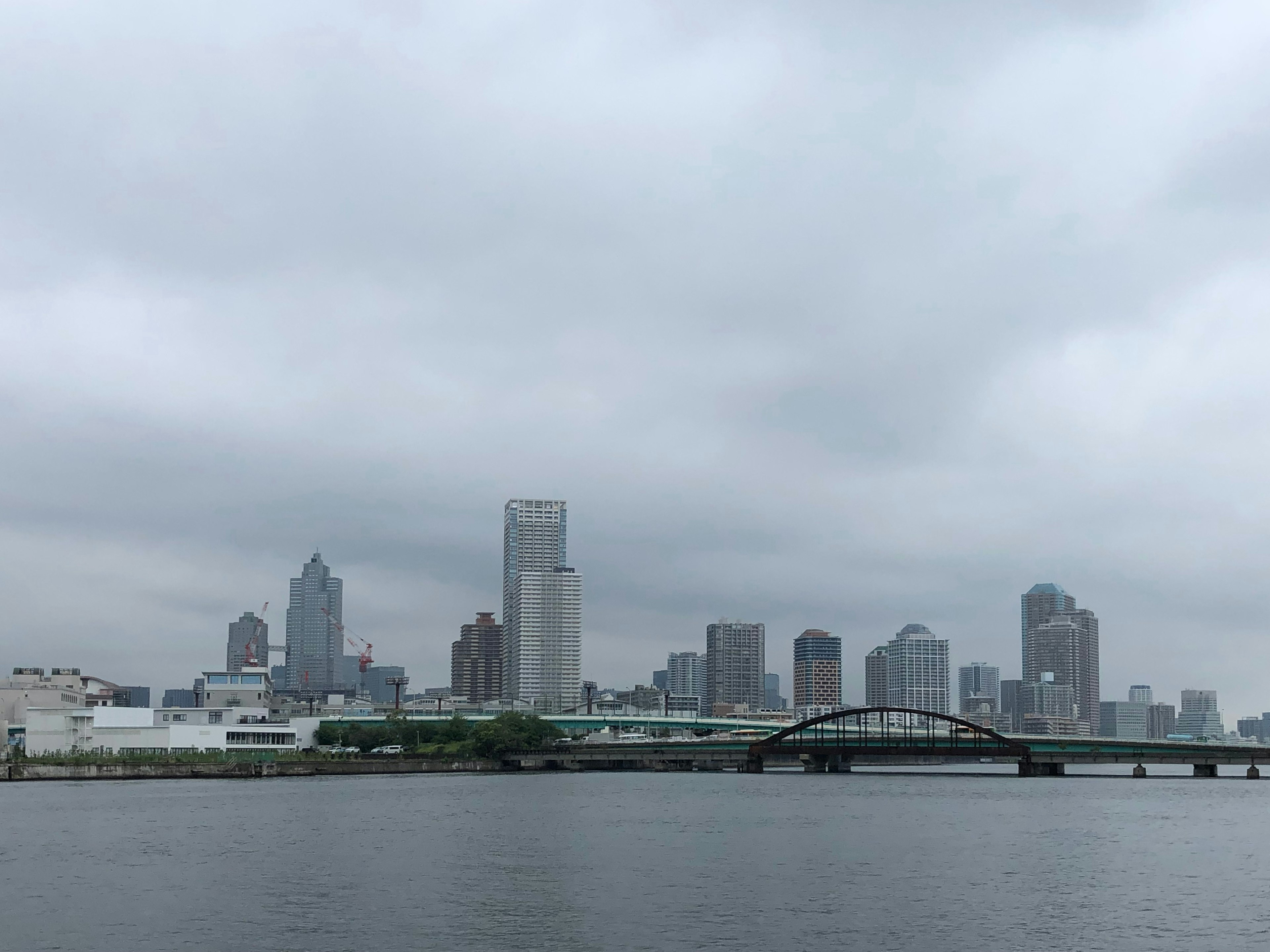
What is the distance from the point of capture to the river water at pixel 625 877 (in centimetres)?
5425

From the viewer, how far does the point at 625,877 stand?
72562 mm

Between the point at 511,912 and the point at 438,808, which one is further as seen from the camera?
the point at 438,808

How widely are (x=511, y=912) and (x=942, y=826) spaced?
5805cm

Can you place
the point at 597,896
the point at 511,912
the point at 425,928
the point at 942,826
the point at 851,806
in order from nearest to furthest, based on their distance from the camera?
the point at 425,928 < the point at 511,912 < the point at 597,896 < the point at 942,826 < the point at 851,806

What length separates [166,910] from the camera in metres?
60.1

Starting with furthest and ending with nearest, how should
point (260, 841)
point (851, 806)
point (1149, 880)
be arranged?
1. point (851, 806)
2. point (260, 841)
3. point (1149, 880)

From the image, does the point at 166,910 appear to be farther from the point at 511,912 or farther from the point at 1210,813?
the point at 1210,813

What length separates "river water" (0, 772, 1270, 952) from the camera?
54.2 meters

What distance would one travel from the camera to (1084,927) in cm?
5700

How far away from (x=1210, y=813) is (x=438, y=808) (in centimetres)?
7531

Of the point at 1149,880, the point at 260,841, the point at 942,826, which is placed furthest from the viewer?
the point at 942,826

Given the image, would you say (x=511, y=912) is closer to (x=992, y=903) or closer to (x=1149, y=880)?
(x=992, y=903)

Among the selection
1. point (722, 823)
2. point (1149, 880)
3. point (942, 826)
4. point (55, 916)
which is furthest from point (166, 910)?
point (942, 826)

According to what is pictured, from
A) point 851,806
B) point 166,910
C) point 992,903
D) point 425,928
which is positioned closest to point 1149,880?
point 992,903
